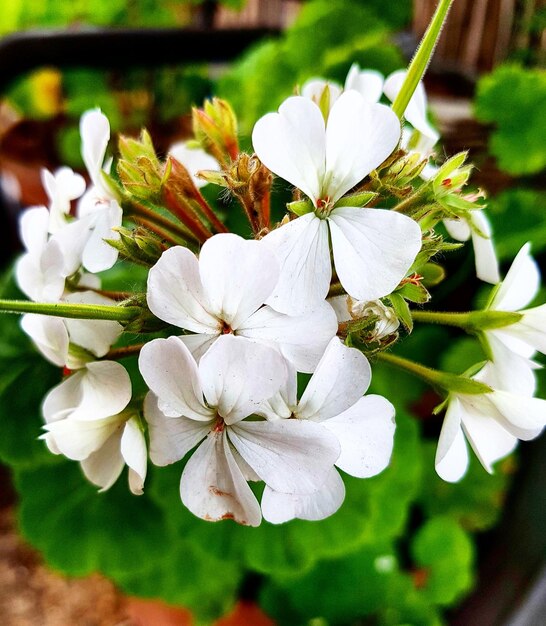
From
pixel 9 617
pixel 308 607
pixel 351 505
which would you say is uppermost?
pixel 351 505

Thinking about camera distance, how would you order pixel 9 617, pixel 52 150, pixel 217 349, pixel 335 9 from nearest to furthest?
pixel 217 349, pixel 335 9, pixel 9 617, pixel 52 150

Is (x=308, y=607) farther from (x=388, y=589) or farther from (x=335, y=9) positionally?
(x=335, y=9)

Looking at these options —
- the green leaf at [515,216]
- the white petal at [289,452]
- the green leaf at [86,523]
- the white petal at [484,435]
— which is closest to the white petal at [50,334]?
the white petal at [289,452]

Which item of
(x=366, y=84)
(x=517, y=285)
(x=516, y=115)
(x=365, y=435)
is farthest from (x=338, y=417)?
(x=516, y=115)

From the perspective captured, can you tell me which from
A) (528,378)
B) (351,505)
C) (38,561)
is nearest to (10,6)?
(38,561)

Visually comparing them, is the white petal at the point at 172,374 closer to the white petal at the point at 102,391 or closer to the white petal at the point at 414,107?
the white petal at the point at 102,391

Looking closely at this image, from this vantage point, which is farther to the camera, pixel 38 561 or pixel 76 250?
pixel 38 561
